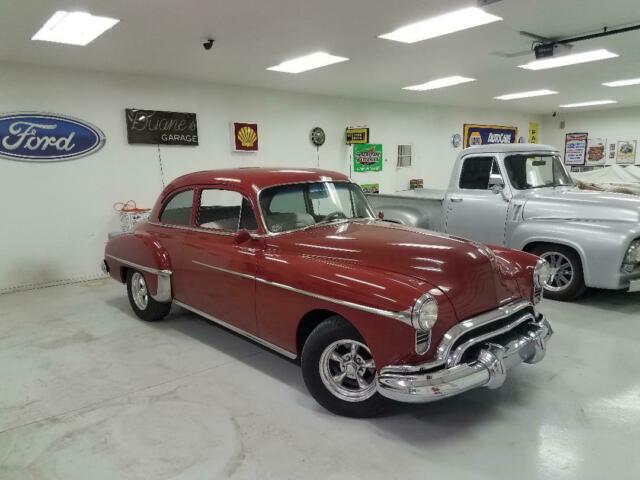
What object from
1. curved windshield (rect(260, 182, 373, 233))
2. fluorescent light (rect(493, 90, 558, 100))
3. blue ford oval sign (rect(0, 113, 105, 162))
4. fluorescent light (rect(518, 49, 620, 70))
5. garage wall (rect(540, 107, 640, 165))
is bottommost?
curved windshield (rect(260, 182, 373, 233))

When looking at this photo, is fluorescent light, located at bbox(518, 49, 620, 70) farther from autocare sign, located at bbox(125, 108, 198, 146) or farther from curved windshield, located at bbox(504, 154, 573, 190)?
autocare sign, located at bbox(125, 108, 198, 146)

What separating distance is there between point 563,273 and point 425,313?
3.37 m

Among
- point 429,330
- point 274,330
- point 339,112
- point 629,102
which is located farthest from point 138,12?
point 629,102

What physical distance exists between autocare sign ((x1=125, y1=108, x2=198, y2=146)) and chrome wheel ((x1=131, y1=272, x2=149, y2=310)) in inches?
114

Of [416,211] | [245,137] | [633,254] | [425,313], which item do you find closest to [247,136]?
[245,137]

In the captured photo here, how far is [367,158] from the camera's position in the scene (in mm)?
10008

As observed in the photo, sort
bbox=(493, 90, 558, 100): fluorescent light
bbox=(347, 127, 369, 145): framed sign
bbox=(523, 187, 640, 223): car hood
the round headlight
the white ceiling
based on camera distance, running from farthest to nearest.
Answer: bbox=(493, 90, 558, 100): fluorescent light → bbox=(347, 127, 369, 145): framed sign → bbox=(523, 187, 640, 223): car hood → the white ceiling → the round headlight

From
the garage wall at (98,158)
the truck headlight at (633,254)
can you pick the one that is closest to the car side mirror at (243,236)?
the truck headlight at (633,254)

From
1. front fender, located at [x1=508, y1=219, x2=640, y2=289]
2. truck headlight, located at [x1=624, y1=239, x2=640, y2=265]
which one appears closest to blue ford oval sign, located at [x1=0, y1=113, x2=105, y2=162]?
front fender, located at [x1=508, y1=219, x2=640, y2=289]

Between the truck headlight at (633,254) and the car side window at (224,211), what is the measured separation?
3.69m

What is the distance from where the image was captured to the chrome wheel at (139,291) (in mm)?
4593

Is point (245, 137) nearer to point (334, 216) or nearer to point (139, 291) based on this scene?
point (139, 291)

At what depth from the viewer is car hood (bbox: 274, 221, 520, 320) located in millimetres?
2676

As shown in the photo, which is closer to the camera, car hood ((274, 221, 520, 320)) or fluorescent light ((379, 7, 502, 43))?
car hood ((274, 221, 520, 320))
